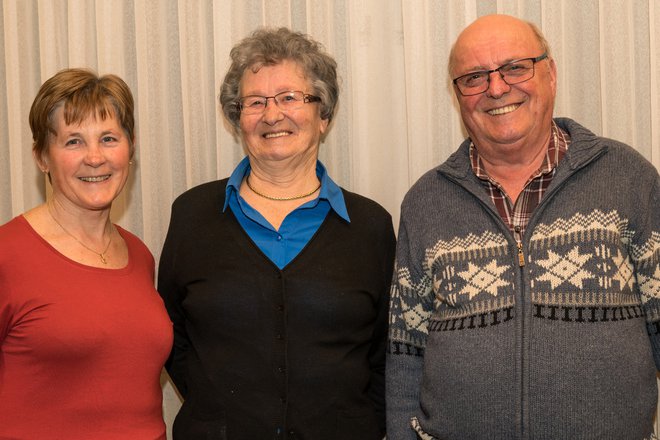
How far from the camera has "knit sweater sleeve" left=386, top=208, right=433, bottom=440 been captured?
2295 millimetres

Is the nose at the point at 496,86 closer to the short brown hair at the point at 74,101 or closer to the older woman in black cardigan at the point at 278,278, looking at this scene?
the older woman in black cardigan at the point at 278,278

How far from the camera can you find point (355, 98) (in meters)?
2.84

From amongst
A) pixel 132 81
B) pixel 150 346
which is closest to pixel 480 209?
pixel 150 346

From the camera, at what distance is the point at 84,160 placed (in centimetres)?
222

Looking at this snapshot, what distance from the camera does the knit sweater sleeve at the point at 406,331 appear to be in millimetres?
2295

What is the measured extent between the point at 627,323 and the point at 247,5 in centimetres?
183

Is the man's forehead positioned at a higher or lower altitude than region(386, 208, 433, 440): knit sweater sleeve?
higher

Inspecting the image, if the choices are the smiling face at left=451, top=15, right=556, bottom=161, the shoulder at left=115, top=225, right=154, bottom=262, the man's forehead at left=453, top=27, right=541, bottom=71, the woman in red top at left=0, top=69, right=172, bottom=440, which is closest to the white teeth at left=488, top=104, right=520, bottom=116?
the smiling face at left=451, top=15, right=556, bottom=161

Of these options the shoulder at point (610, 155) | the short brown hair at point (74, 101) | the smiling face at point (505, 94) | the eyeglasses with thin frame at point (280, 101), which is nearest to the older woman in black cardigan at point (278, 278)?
the eyeglasses with thin frame at point (280, 101)

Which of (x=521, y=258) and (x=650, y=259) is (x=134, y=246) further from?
(x=650, y=259)

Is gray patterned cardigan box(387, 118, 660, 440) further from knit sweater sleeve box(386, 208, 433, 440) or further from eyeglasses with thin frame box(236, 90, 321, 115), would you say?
eyeglasses with thin frame box(236, 90, 321, 115)

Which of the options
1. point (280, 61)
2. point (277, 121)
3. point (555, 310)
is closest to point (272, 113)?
point (277, 121)

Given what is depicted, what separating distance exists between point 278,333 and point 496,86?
0.97 metres

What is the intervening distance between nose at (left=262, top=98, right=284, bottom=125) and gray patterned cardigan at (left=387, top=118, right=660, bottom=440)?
1.99 ft
